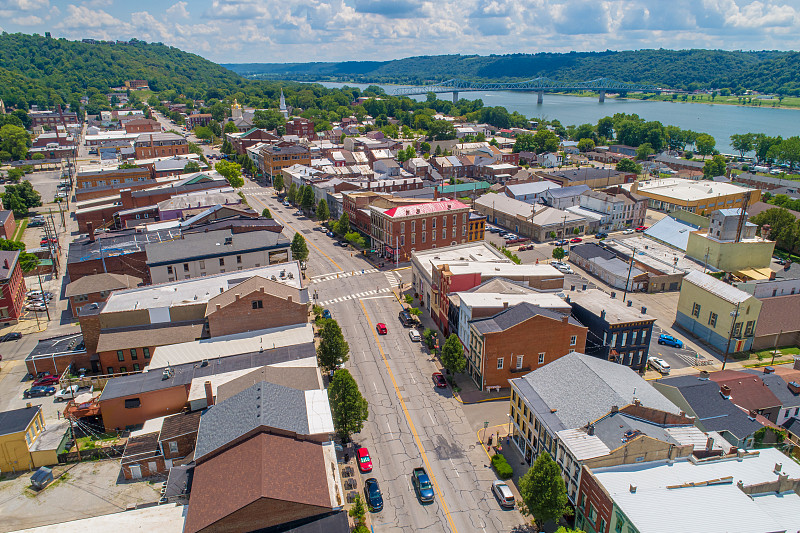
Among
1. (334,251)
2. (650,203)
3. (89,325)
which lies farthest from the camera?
(650,203)

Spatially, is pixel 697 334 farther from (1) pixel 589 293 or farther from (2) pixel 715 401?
(2) pixel 715 401

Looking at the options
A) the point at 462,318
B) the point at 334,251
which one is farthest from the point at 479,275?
the point at 334,251

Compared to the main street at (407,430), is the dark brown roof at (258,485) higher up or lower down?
higher up

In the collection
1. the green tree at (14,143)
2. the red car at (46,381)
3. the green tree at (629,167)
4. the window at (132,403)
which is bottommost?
the red car at (46,381)

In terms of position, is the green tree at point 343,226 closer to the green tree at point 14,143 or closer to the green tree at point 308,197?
the green tree at point 308,197

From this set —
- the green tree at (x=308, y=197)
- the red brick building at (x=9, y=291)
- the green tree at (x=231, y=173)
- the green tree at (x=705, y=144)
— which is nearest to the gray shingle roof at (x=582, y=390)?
the red brick building at (x=9, y=291)

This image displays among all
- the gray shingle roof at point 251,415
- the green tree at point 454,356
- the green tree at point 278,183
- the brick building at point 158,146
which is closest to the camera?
the gray shingle roof at point 251,415

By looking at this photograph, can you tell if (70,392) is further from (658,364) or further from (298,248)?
(658,364)

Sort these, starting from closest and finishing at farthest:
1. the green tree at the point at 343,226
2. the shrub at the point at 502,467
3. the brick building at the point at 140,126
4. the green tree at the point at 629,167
A: the shrub at the point at 502,467
the green tree at the point at 343,226
the green tree at the point at 629,167
the brick building at the point at 140,126
